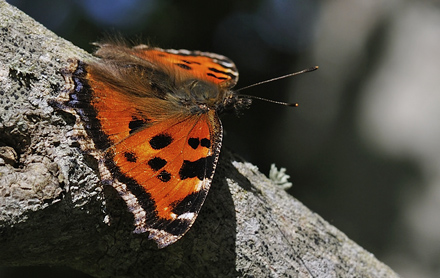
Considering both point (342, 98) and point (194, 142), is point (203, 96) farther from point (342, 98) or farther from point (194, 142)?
point (342, 98)

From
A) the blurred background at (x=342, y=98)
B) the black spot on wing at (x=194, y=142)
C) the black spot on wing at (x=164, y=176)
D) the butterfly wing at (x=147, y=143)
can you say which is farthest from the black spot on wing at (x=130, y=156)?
the blurred background at (x=342, y=98)

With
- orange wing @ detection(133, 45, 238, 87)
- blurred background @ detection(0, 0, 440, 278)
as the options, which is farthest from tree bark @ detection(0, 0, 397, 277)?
blurred background @ detection(0, 0, 440, 278)

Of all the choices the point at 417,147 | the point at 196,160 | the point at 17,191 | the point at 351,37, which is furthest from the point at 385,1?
the point at 17,191

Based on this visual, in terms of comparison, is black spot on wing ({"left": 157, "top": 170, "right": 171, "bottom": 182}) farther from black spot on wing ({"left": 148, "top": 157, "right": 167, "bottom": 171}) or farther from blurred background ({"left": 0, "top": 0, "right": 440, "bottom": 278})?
blurred background ({"left": 0, "top": 0, "right": 440, "bottom": 278})

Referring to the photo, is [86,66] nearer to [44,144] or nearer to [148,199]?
[44,144]

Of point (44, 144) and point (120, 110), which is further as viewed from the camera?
point (120, 110)

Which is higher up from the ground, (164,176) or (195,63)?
(195,63)

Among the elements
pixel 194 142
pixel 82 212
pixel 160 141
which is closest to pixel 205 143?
pixel 194 142
